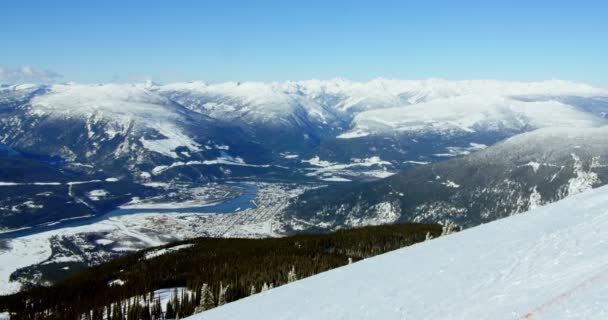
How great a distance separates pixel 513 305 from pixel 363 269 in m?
20.6

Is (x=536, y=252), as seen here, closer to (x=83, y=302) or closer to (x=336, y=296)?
(x=336, y=296)

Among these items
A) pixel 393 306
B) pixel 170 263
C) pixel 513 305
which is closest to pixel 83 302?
pixel 170 263

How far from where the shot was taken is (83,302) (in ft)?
301

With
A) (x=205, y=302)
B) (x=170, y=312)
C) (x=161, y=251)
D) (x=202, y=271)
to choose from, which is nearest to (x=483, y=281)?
(x=205, y=302)

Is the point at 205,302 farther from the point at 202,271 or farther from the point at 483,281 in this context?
the point at 483,281

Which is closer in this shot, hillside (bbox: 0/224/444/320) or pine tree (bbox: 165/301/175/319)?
pine tree (bbox: 165/301/175/319)

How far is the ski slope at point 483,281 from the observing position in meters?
20.8

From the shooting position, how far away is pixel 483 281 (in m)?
27.7

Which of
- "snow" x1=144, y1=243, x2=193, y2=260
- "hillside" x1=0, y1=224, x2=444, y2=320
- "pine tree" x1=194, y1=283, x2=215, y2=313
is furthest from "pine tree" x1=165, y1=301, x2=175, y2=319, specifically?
"snow" x1=144, y1=243, x2=193, y2=260

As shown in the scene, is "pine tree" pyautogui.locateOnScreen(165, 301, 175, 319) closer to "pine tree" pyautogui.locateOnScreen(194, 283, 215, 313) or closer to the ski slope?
"pine tree" pyautogui.locateOnScreen(194, 283, 215, 313)

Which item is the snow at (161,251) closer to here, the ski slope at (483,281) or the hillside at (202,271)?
the hillside at (202,271)

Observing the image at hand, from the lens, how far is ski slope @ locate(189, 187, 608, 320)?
2083cm

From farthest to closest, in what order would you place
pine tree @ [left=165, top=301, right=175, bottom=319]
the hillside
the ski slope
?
the hillside < pine tree @ [left=165, top=301, right=175, bottom=319] < the ski slope

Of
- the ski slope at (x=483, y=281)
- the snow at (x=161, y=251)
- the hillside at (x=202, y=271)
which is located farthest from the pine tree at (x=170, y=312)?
the snow at (x=161, y=251)
